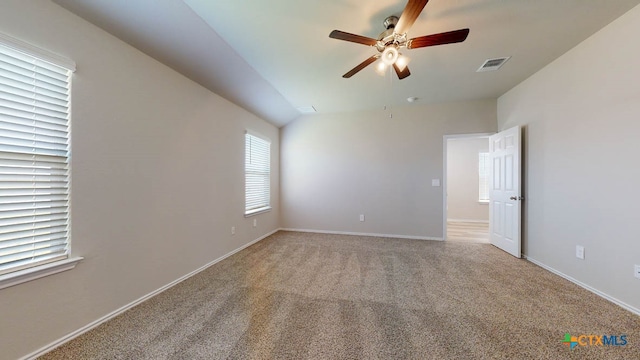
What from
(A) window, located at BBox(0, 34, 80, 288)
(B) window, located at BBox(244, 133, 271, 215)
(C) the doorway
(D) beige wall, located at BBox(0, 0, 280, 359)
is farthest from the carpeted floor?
(C) the doorway

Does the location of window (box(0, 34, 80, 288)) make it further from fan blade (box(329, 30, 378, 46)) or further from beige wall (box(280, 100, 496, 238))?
beige wall (box(280, 100, 496, 238))

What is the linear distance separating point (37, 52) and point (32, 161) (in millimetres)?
723

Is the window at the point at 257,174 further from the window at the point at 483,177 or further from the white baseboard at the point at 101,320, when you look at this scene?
the window at the point at 483,177

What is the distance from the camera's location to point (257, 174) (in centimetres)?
433

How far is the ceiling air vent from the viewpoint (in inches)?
108

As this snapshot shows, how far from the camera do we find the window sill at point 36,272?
52.6 inches

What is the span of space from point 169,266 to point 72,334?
85 centimetres

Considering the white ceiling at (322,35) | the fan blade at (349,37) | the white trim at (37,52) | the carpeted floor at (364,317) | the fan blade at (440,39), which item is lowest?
the carpeted floor at (364,317)

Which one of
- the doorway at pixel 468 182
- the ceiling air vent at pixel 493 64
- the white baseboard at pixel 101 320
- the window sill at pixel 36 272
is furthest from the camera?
the doorway at pixel 468 182

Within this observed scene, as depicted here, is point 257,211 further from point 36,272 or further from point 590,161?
point 590,161

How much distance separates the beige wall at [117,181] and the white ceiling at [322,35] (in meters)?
0.22

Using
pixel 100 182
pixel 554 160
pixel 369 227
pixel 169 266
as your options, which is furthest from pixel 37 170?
pixel 554 160

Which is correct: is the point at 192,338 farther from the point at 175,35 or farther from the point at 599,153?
the point at 599,153

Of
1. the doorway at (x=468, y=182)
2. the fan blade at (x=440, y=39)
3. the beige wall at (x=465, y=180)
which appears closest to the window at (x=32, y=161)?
the fan blade at (x=440, y=39)
